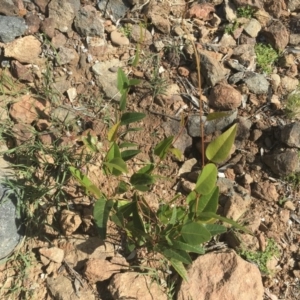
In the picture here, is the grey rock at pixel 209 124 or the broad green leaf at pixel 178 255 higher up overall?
the grey rock at pixel 209 124

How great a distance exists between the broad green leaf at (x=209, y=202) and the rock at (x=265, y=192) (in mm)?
518

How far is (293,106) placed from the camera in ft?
7.39

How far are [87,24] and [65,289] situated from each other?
1352 mm

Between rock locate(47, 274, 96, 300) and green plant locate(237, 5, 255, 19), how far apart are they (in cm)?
166

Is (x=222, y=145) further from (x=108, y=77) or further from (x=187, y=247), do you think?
(x=108, y=77)

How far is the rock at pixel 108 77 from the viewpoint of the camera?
7.57 ft

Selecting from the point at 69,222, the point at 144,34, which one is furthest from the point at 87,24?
the point at 69,222

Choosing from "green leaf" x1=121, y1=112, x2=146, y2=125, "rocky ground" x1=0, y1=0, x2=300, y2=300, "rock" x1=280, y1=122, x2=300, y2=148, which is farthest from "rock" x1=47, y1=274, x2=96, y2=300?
"rock" x1=280, y1=122, x2=300, y2=148

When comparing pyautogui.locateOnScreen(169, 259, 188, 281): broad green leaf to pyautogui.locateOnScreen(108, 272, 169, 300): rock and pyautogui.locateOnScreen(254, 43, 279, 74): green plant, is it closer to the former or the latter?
pyautogui.locateOnScreen(108, 272, 169, 300): rock

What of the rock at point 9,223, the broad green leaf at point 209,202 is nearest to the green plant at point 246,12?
the broad green leaf at point 209,202

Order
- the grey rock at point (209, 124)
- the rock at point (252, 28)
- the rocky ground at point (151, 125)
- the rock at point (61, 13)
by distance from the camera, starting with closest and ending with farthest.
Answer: the rocky ground at point (151, 125)
the grey rock at point (209, 124)
the rock at point (61, 13)
the rock at point (252, 28)

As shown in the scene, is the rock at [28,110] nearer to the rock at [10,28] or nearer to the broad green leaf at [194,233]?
the rock at [10,28]

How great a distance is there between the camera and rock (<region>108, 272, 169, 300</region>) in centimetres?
185

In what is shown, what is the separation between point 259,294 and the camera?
6.14 feet
